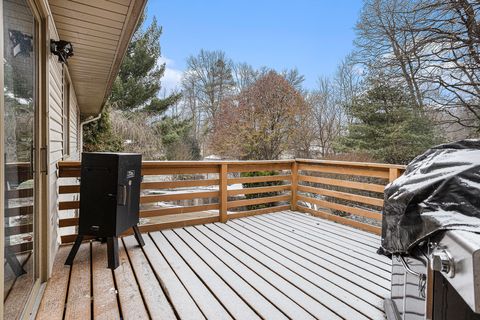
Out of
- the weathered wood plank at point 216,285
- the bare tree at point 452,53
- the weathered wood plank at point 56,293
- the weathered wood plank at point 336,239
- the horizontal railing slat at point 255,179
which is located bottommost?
the weathered wood plank at point 56,293

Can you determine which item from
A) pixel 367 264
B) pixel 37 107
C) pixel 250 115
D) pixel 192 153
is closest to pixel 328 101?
pixel 250 115

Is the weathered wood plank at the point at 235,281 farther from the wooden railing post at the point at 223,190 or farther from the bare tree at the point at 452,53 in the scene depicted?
the bare tree at the point at 452,53

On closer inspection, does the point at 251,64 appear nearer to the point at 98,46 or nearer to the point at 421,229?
the point at 98,46

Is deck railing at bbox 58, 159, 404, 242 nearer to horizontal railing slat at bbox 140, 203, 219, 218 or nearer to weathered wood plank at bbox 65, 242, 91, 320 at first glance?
horizontal railing slat at bbox 140, 203, 219, 218

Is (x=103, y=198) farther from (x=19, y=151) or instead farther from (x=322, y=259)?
Answer: (x=322, y=259)

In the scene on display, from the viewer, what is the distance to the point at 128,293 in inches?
81.4

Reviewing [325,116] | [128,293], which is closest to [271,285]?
[128,293]

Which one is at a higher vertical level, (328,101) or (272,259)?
(328,101)

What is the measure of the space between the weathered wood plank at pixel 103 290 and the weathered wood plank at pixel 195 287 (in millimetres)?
511

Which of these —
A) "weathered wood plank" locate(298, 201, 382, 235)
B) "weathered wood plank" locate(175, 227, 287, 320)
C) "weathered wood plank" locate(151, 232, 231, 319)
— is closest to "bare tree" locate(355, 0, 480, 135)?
"weathered wood plank" locate(298, 201, 382, 235)

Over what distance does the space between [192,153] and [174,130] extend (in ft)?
4.87

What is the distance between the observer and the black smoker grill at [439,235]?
73 centimetres

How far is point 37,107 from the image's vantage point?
201cm

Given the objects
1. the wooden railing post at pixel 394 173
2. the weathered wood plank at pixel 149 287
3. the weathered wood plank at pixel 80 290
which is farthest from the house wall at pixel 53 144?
the wooden railing post at pixel 394 173
